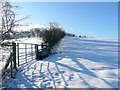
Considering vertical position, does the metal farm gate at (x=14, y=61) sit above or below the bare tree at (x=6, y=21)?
below

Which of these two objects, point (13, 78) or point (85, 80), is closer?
point (85, 80)

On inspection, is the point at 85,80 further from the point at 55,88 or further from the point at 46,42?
the point at 46,42

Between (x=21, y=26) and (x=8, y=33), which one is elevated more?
(x=21, y=26)

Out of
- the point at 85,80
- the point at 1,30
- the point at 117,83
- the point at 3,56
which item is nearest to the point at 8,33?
the point at 1,30

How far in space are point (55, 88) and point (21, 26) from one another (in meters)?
2.31

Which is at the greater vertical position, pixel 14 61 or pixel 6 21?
pixel 6 21

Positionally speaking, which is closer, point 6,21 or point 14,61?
point 6,21

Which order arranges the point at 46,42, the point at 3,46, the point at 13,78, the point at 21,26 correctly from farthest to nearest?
the point at 46,42 → the point at 13,78 → the point at 21,26 → the point at 3,46

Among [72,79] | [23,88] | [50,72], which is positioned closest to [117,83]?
[72,79]

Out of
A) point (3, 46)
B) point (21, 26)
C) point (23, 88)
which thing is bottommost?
point (23, 88)

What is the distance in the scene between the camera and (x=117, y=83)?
357 centimetres

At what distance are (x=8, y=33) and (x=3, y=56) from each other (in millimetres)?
804

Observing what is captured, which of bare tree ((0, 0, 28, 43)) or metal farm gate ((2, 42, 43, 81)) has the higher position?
bare tree ((0, 0, 28, 43))

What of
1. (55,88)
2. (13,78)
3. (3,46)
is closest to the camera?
(55,88)
